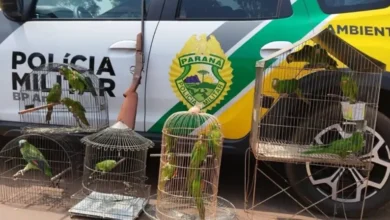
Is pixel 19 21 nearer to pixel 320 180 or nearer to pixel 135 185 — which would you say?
pixel 135 185

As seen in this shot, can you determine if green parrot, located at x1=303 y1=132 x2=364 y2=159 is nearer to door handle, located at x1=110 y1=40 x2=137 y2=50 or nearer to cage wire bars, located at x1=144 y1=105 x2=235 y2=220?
cage wire bars, located at x1=144 y1=105 x2=235 y2=220

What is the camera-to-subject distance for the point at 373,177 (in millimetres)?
3498

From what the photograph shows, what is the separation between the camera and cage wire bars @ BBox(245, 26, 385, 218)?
316 centimetres

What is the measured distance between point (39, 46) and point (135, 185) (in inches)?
53.8

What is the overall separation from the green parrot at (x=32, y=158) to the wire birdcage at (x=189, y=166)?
39.1 inches

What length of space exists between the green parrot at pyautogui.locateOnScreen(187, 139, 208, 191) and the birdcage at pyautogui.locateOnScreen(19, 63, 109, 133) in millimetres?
1049

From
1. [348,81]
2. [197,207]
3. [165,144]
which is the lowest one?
[197,207]

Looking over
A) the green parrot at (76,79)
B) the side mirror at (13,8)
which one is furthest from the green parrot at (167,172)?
the side mirror at (13,8)

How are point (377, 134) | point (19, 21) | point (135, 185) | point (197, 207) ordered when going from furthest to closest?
point (19, 21), point (135, 185), point (377, 134), point (197, 207)

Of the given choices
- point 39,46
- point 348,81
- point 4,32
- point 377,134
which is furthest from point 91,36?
point 377,134

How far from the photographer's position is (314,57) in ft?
10.8

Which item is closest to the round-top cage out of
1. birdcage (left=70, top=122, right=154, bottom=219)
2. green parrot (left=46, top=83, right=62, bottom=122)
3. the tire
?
birdcage (left=70, top=122, right=154, bottom=219)

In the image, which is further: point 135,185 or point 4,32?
point 4,32

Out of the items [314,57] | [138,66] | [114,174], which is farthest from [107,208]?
[314,57]
